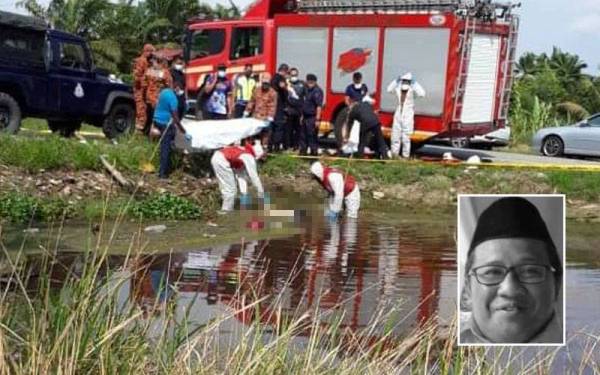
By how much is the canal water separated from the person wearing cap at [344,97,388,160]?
3.26 meters

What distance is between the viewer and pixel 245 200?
1526cm

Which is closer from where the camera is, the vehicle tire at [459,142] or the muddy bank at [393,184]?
the muddy bank at [393,184]

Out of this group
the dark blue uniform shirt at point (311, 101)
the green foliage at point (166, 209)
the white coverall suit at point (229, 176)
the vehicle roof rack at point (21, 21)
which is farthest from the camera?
the dark blue uniform shirt at point (311, 101)

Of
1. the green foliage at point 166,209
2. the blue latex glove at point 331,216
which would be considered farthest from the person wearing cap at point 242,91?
the blue latex glove at point 331,216

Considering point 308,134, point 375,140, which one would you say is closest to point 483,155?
point 375,140

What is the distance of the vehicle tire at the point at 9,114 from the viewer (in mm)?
18391

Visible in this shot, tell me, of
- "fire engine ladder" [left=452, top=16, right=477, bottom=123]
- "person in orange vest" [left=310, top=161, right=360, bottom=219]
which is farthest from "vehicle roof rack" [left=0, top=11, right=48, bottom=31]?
"fire engine ladder" [left=452, top=16, right=477, bottom=123]

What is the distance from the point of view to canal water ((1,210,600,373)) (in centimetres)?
750

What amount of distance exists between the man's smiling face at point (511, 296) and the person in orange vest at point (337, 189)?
9735 millimetres

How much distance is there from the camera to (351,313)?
8383mm

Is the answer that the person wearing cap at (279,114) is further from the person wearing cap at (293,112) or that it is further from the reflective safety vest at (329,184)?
the reflective safety vest at (329,184)

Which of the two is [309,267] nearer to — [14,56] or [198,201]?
[198,201]

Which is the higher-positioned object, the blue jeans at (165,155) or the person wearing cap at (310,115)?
the person wearing cap at (310,115)

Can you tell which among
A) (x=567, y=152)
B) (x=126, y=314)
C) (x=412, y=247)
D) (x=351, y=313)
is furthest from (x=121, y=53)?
(x=126, y=314)
